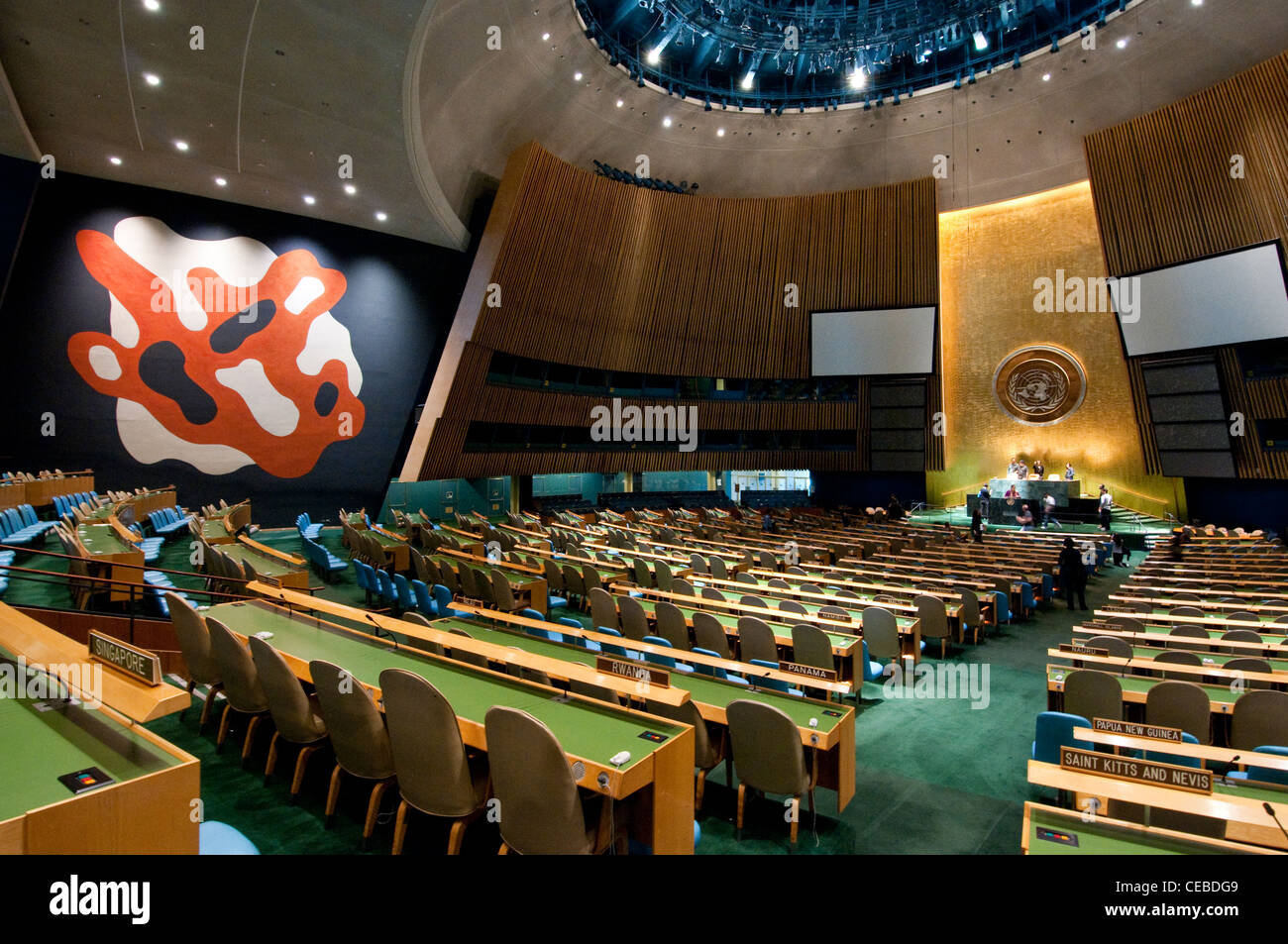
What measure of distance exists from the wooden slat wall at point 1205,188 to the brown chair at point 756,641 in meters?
17.3

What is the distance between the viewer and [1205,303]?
51.3 ft

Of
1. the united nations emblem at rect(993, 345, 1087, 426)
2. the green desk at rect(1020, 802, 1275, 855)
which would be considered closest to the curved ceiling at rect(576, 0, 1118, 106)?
the united nations emblem at rect(993, 345, 1087, 426)

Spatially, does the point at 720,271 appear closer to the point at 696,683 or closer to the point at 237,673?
the point at 696,683

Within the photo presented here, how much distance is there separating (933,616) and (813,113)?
64.5ft

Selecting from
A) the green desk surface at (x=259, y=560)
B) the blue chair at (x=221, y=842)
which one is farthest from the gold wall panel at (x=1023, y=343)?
the blue chair at (x=221, y=842)

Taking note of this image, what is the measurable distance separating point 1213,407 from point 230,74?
23.4 meters

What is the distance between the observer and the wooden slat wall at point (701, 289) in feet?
57.0

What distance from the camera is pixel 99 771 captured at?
1.49 metres

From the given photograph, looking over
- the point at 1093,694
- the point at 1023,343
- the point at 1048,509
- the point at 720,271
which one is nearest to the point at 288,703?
the point at 1093,694

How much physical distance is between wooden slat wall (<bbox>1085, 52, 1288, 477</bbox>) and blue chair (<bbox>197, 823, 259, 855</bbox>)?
20.9m

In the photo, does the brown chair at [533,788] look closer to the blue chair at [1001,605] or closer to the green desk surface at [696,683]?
the green desk surface at [696,683]
